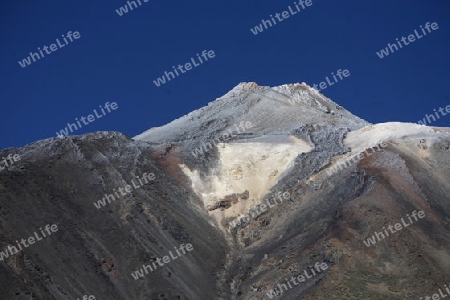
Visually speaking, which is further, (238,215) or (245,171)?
(245,171)

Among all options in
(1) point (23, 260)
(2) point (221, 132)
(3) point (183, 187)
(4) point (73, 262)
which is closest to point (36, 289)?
(1) point (23, 260)

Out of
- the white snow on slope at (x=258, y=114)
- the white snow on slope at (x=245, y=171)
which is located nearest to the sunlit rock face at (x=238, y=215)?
the white snow on slope at (x=245, y=171)

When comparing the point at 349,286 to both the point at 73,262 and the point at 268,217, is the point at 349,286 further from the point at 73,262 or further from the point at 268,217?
the point at 73,262

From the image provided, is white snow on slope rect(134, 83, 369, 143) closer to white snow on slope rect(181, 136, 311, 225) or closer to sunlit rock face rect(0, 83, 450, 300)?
sunlit rock face rect(0, 83, 450, 300)

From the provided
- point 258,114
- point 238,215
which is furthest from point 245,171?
point 258,114

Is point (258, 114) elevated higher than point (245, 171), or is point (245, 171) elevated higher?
point (258, 114)

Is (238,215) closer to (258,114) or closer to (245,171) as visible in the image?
(245,171)

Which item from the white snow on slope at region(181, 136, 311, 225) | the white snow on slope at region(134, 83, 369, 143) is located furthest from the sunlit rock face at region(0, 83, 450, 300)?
the white snow on slope at region(134, 83, 369, 143)

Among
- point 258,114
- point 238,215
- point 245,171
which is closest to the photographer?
point 238,215
